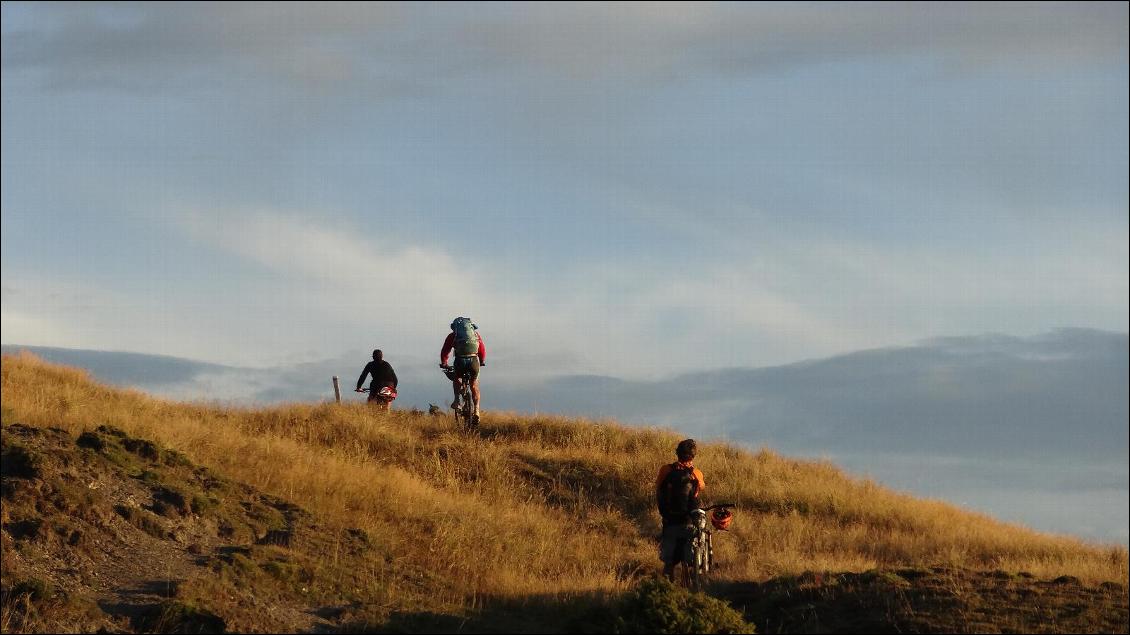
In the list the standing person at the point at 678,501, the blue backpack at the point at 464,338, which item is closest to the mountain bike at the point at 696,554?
the standing person at the point at 678,501

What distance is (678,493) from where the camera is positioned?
1493 centimetres

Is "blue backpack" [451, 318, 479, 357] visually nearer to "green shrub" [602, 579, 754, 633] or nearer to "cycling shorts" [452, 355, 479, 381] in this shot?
"cycling shorts" [452, 355, 479, 381]

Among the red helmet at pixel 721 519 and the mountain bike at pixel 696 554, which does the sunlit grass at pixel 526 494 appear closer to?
the mountain bike at pixel 696 554

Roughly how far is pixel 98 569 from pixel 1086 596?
11.2 metres

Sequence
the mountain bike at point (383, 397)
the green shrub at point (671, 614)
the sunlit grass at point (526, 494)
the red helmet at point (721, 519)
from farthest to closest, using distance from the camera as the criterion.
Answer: the mountain bike at point (383, 397)
the sunlit grass at point (526, 494)
the red helmet at point (721, 519)
the green shrub at point (671, 614)

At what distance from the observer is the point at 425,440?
2342cm

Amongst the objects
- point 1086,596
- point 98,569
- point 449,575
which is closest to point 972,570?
point 1086,596

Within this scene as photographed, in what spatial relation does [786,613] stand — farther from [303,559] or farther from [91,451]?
[91,451]

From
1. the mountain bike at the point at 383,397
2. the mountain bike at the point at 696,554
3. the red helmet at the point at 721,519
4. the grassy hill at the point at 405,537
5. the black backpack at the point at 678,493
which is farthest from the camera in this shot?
the mountain bike at the point at 383,397

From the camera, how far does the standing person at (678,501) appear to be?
14922mm

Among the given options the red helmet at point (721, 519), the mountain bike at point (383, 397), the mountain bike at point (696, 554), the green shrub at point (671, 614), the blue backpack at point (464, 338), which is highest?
the blue backpack at point (464, 338)

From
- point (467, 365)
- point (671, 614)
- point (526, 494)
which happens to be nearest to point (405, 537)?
point (526, 494)

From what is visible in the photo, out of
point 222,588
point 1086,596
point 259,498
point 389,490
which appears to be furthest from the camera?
point 389,490

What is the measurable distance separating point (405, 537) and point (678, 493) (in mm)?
4016
